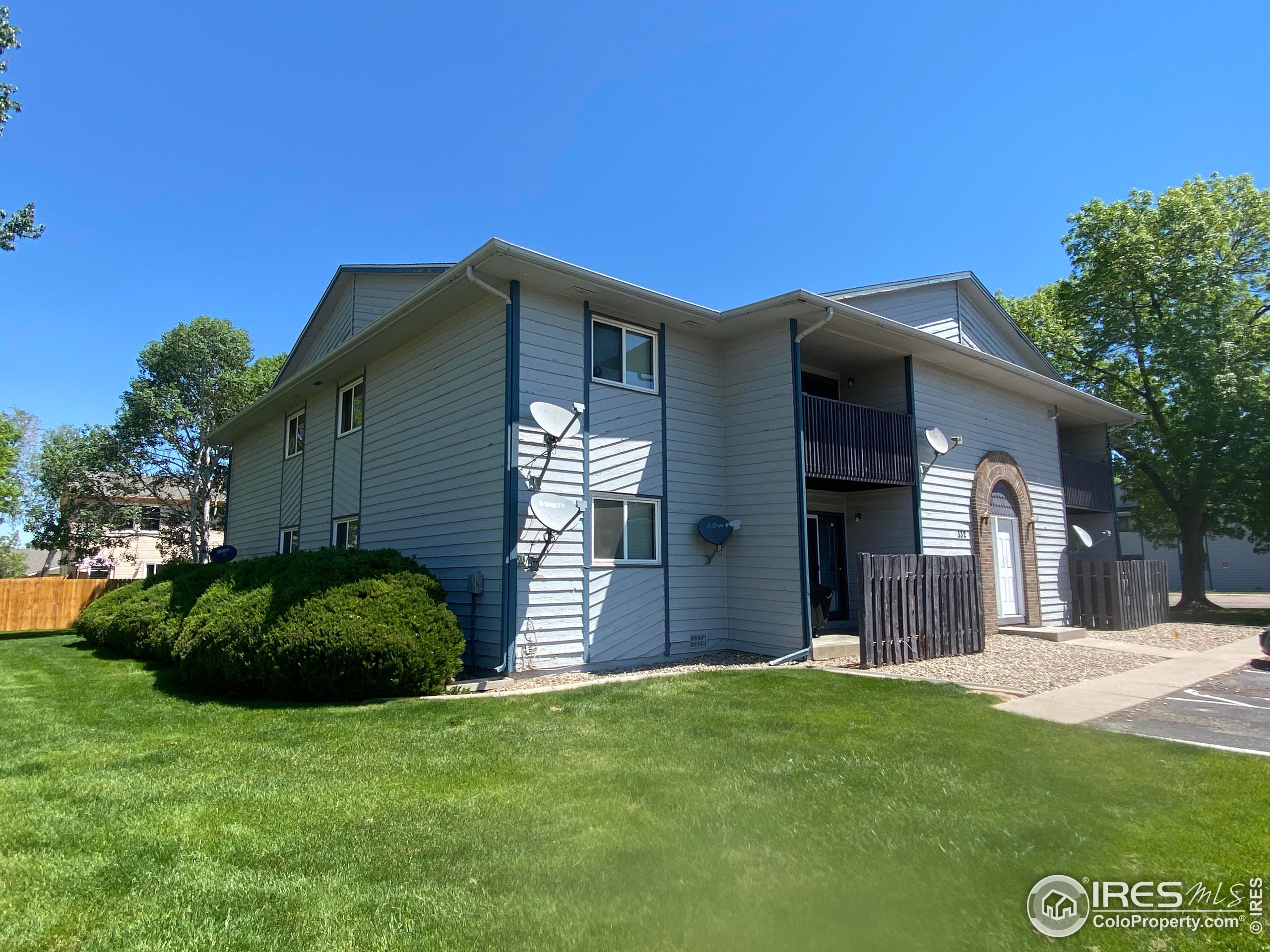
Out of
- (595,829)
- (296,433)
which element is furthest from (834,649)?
(296,433)

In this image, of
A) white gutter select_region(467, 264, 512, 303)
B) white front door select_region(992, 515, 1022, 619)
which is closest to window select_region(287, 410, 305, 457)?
white gutter select_region(467, 264, 512, 303)

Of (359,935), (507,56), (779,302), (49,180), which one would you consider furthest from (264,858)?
(49,180)

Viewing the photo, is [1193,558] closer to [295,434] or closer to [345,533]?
[345,533]

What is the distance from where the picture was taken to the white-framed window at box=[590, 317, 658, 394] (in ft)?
34.4

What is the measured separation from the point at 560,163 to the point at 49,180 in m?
8.63

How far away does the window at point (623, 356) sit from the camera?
10508mm

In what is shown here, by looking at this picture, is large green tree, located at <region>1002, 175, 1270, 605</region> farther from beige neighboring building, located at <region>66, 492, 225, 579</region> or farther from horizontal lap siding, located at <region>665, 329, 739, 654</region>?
beige neighboring building, located at <region>66, 492, 225, 579</region>

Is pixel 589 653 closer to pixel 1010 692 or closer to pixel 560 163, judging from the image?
pixel 1010 692

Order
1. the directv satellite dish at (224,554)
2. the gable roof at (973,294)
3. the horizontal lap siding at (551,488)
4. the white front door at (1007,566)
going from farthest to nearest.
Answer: the directv satellite dish at (224,554)
the white front door at (1007,566)
the gable roof at (973,294)
the horizontal lap siding at (551,488)

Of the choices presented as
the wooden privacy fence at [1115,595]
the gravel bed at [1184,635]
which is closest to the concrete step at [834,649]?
the gravel bed at [1184,635]

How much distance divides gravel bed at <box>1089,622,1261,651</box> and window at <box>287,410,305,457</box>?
17.9m

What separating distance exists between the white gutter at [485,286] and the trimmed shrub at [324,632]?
367 centimetres

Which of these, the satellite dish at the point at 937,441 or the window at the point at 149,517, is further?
the window at the point at 149,517

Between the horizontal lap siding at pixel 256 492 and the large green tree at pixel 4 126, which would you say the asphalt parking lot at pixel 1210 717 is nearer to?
the large green tree at pixel 4 126
